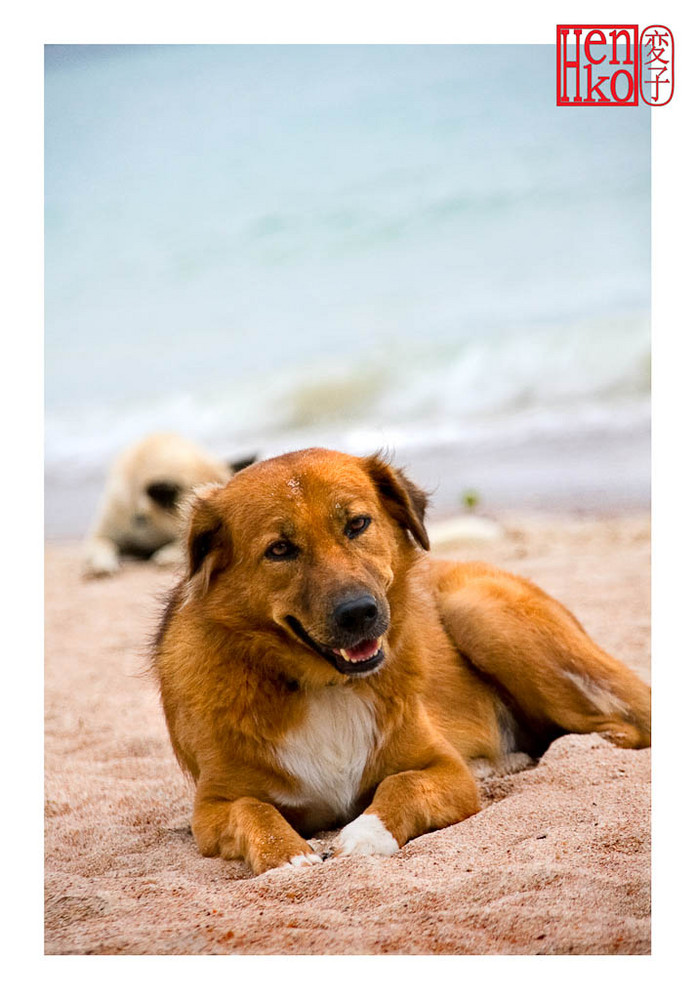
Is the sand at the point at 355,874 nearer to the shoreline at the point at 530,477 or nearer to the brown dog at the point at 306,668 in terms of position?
the brown dog at the point at 306,668

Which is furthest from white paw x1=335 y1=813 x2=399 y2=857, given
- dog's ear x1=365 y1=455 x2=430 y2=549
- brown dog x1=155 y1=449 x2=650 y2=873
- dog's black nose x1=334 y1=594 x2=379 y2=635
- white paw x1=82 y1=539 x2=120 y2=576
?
white paw x1=82 y1=539 x2=120 y2=576

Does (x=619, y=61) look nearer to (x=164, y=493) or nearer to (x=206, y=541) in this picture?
(x=206, y=541)

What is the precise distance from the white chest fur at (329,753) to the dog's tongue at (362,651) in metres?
0.30

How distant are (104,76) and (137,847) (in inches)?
99.5

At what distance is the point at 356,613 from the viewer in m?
2.98

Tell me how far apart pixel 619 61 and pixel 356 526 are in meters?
1.57

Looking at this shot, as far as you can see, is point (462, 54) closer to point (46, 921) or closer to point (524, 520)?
point (46, 921)

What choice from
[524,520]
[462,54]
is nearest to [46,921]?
[462,54]

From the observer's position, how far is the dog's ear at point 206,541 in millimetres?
3350

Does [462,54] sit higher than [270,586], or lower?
higher

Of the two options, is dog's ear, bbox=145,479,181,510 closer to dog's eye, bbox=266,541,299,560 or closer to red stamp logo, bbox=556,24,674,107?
dog's eye, bbox=266,541,299,560

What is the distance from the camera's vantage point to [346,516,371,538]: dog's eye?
10.5 feet

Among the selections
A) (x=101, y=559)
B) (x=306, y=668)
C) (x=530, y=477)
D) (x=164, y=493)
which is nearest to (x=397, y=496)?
(x=306, y=668)
